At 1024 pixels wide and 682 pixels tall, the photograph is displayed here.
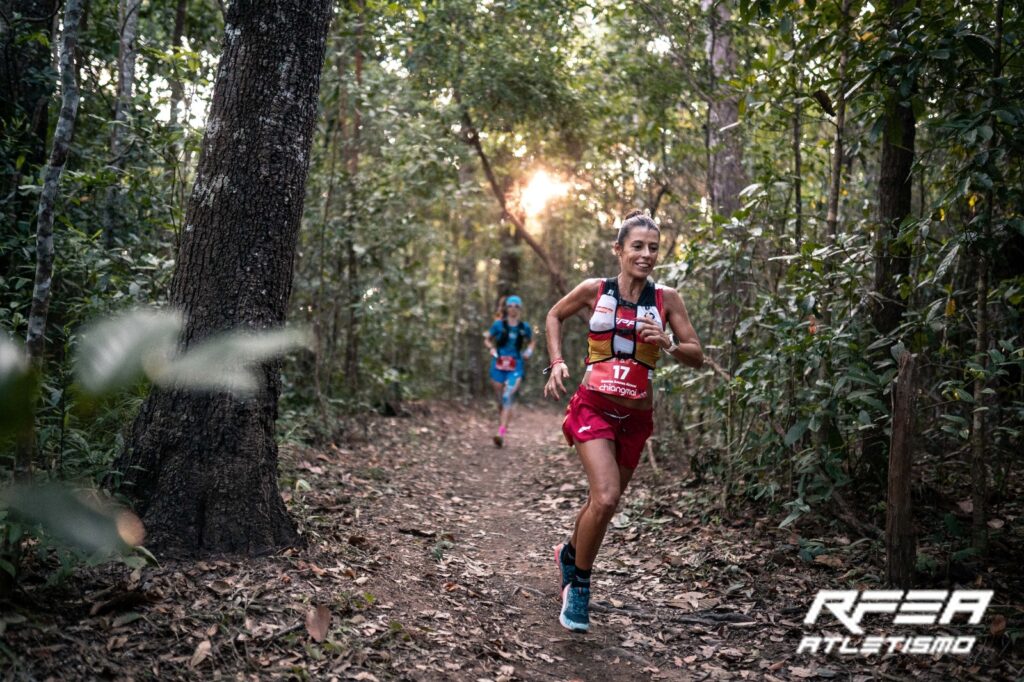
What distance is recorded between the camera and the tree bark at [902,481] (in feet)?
13.8

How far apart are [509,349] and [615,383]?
737 cm

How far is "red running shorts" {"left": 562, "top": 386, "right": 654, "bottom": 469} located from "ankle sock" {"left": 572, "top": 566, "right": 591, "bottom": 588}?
2.10 ft

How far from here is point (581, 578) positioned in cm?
432

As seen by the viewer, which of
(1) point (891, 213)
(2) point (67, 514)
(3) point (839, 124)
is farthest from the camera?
A: (3) point (839, 124)

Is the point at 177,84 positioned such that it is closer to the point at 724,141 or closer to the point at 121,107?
the point at 121,107

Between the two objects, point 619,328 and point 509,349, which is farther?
point 509,349

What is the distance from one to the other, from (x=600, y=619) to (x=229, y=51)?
154 inches

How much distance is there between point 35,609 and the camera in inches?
120

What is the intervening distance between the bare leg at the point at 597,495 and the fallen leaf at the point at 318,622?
4.73 ft

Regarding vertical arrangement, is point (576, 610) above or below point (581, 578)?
below

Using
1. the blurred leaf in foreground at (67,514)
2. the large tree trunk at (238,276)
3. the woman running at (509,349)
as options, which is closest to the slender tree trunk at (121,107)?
the large tree trunk at (238,276)

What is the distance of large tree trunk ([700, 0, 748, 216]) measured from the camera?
825cm

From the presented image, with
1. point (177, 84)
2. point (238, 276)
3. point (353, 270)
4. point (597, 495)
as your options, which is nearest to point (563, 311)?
point (597, 495)

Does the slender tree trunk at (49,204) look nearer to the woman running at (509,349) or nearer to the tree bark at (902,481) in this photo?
the tree bark at (902,481)
